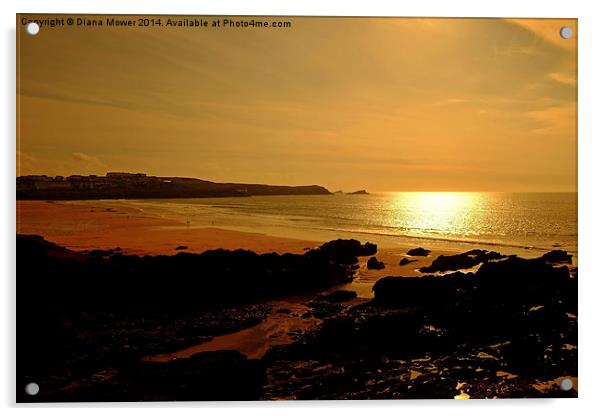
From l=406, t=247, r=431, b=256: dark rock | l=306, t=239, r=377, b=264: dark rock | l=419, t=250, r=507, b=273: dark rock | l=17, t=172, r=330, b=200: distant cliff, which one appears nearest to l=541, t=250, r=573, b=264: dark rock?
l=419, t=250, r=507, b=273: dark rock

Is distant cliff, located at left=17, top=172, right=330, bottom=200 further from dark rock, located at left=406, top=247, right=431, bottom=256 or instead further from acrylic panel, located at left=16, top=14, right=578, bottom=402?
dark rock, located at left=406, top=247, right=431, bottom=256

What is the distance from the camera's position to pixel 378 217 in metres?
2.00

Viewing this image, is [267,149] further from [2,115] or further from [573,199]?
[573,199]

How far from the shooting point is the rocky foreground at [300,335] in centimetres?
192

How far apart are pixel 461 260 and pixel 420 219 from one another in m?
0.20

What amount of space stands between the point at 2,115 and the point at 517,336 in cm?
190

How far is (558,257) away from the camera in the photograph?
2.01 m

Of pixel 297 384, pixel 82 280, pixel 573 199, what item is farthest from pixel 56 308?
pixel 573 199

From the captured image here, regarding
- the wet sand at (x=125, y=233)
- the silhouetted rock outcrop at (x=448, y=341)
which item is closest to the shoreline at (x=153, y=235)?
the wet sand at (x=125, y=233)

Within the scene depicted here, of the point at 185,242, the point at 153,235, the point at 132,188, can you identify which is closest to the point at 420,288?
the point at 185,242

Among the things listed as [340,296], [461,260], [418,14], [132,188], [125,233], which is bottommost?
[340,296]

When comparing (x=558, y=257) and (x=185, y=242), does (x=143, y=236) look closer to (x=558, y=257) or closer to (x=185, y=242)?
(x=185, y=242)

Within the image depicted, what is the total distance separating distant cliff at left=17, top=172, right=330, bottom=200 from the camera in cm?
192

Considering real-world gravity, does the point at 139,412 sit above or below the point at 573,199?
below
